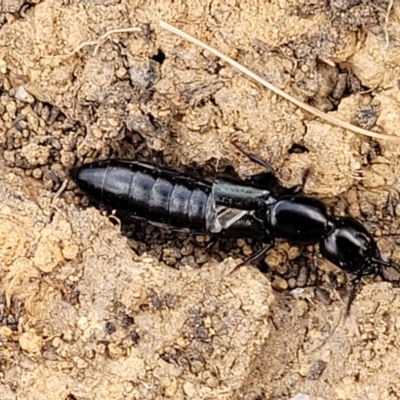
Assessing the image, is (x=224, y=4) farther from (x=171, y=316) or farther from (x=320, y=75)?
(x=171, y=316)

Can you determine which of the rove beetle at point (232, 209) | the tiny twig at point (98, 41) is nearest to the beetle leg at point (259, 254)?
the rove beetle at point (232, 209)

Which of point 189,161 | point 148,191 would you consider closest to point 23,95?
point 148,191

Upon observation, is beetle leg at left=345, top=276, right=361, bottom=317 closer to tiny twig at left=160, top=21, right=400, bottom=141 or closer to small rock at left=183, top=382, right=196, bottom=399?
tiny twig at left=160, top=21, right=400, bottom=141

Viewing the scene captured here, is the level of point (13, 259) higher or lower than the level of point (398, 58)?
lower

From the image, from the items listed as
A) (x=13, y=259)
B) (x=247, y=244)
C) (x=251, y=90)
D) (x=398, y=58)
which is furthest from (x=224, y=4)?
(x=13, y=259)

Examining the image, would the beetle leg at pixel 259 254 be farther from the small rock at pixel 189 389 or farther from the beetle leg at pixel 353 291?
the small rock at pixel 189 389
